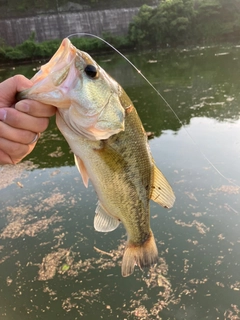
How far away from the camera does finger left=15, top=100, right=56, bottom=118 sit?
1458mm

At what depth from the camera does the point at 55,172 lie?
659 centimetres

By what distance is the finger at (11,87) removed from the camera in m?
1.48

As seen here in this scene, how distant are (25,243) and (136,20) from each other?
102 feet

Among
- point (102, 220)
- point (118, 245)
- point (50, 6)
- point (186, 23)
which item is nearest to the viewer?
point (102, 220)

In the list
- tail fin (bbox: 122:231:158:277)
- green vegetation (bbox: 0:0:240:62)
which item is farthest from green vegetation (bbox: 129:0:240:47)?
tail fin (bbox: 122:231:158:277)

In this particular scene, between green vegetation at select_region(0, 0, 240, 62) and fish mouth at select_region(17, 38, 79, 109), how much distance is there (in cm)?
2898

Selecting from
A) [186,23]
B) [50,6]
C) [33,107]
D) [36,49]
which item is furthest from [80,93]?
[50,6]

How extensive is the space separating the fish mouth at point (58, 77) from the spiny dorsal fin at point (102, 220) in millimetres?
721

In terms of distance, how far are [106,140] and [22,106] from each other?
1.46ft

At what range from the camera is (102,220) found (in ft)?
6.07

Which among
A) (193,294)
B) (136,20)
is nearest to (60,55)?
(193,294)

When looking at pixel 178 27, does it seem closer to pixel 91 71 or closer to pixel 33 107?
pixel 91 71

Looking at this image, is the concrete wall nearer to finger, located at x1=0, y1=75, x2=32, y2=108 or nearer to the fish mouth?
finger, located at x1=0, y1=75, x2=32, y2=108

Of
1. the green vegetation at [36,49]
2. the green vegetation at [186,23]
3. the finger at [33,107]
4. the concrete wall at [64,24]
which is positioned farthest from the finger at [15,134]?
the concrete wall at [64,24]
